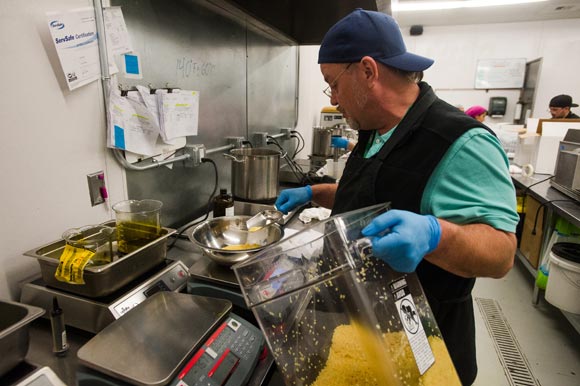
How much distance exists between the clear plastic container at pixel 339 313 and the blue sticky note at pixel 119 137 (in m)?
0.81

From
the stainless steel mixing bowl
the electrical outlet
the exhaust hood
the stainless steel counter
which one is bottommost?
the stainless steel counter

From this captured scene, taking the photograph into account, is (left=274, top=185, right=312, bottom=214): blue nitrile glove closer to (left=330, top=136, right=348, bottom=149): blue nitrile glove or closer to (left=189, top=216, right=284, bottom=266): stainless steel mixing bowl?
(left=189, top=216, right=284, bottom=266): stainless steel mixing bowl

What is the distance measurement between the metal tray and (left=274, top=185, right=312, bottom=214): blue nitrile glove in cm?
54

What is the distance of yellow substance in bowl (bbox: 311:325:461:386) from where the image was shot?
584mm

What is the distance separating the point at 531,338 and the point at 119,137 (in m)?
2.86

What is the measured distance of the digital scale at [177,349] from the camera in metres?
0.66

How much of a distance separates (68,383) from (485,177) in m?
1.04

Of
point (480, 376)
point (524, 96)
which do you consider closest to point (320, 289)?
point (480, 376)

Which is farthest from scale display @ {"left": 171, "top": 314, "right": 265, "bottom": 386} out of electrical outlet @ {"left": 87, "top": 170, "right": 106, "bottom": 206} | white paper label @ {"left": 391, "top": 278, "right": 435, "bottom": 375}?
electrical outlet @ {"left": 87, "top": 170, "right": 106, "bottom": 206}

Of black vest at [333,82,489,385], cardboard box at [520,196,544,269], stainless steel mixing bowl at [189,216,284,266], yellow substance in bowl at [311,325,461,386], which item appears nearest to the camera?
yellow substance in bowl at [311,325,461,386]

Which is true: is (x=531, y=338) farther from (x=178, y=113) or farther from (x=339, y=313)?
(x=178, y=113)

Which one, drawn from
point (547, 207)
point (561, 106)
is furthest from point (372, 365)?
point (561, 106)

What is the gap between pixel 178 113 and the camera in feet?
4.78

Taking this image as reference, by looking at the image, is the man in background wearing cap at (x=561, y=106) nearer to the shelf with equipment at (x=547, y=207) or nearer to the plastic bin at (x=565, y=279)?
the shelf with equipment at (x=547, y=207)
